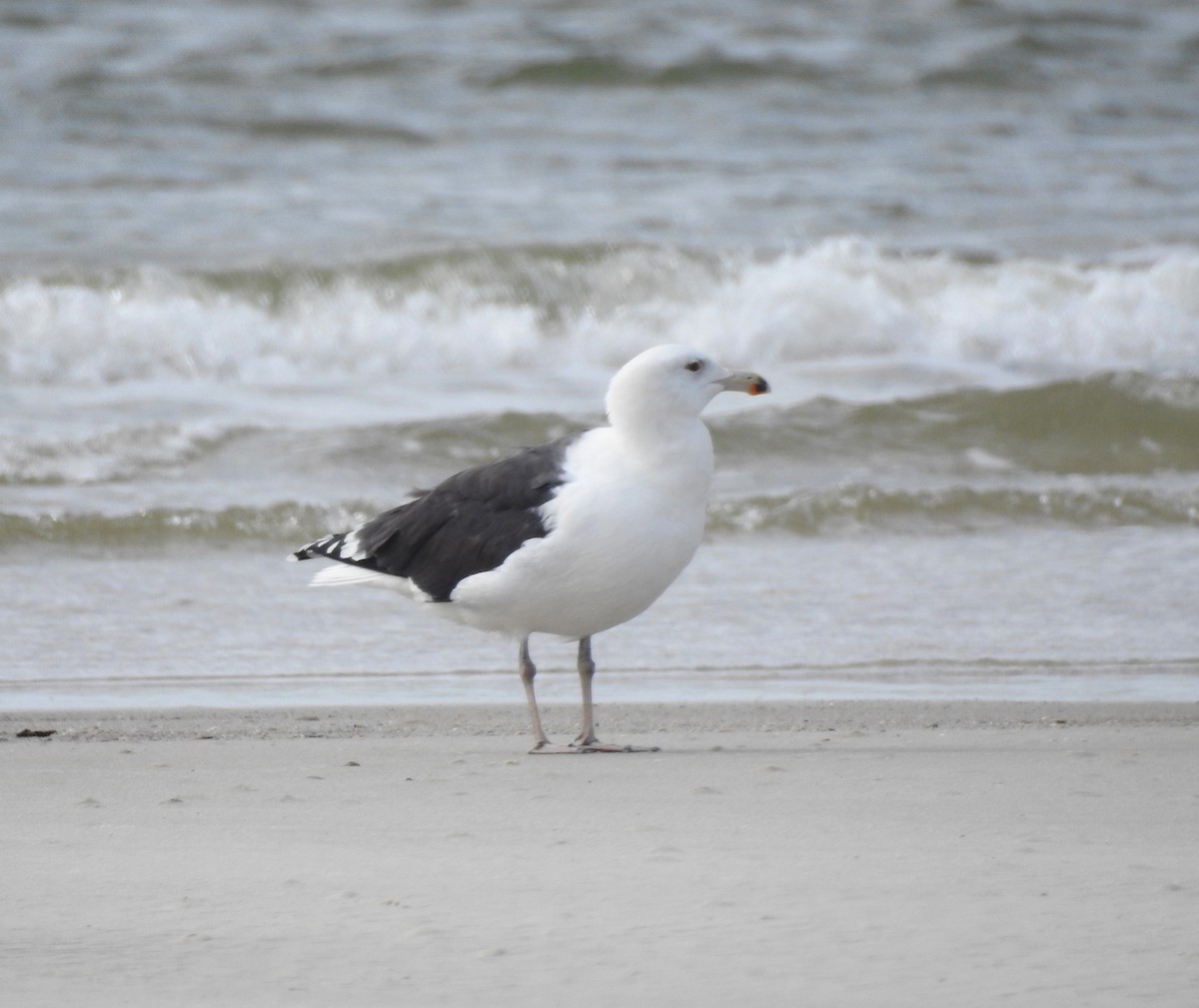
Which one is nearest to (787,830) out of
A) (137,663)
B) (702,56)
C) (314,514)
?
(137,663)

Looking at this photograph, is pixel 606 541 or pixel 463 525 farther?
pixel 463 525

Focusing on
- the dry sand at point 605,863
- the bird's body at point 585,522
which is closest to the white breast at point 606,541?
the bird's body at point 585,522

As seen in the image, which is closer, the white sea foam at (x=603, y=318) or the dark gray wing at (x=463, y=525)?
the dark gray wing at (x=463, y=525)

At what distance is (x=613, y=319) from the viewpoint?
1023cm

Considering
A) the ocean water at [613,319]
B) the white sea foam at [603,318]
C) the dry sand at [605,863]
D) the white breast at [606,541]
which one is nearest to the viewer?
the dry sand at [605,863]

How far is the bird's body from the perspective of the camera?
4.03m

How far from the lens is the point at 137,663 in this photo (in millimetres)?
5043

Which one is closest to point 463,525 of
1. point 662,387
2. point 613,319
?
point 662,387

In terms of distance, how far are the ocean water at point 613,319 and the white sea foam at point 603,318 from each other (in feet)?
A: 0.09

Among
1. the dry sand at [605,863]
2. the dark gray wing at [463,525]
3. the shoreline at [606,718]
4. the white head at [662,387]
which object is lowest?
the shoreline at [606,718]

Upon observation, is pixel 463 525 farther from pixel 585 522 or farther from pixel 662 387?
pixel 662 387

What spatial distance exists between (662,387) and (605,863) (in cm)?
146

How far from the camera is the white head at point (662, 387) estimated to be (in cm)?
414

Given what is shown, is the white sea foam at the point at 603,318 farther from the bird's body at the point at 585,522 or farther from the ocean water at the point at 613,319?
the bird's body at the point at 585,522
